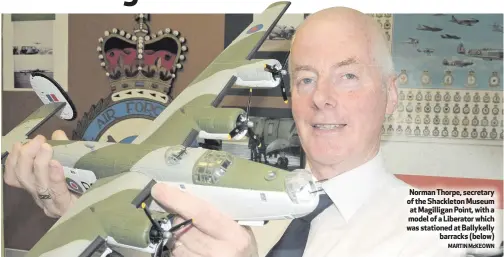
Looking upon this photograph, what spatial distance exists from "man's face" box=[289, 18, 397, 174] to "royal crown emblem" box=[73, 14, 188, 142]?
0.41 m

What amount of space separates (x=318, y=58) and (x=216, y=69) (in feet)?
1.20

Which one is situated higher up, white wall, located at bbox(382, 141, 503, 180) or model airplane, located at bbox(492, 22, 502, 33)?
model airplane, located at bbox(492, 22, 502, 33)

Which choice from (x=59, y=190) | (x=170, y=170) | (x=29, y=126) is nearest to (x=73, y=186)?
(x=59, y=190)

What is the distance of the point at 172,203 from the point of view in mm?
1138

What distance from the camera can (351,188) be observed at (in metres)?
1.30

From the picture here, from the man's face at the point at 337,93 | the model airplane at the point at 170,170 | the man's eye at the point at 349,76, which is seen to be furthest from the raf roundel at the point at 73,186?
the man's eye at the point at 349,76

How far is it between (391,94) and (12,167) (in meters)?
1.12

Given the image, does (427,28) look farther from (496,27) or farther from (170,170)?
(170,170)

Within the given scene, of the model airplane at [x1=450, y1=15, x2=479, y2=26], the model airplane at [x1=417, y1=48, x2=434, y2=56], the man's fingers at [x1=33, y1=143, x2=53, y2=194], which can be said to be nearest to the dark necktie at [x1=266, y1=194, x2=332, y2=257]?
the model airplane at [x1=417, y1=48, x2=434, y2=56]

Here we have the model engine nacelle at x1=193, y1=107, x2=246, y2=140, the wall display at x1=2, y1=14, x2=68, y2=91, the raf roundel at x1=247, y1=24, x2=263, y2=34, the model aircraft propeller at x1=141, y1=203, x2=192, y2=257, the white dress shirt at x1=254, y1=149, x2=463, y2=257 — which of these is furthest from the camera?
the wall display at x1=2, y1=14, x2=68, y2=91

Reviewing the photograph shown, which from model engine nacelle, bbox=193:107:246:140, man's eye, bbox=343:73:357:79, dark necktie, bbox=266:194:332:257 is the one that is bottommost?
dark necktie, bbox=266:194:332:257

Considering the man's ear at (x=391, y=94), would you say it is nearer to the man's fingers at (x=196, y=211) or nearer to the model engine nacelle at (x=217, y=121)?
the model engine nacelle at (x=217, y=121)

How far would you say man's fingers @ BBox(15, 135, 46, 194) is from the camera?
4.77 feet

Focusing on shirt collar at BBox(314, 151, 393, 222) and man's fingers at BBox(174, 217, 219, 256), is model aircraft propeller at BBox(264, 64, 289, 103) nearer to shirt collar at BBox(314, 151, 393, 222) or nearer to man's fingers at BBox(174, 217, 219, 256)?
shirt collar at BBox(314, 151, 393, 222)
